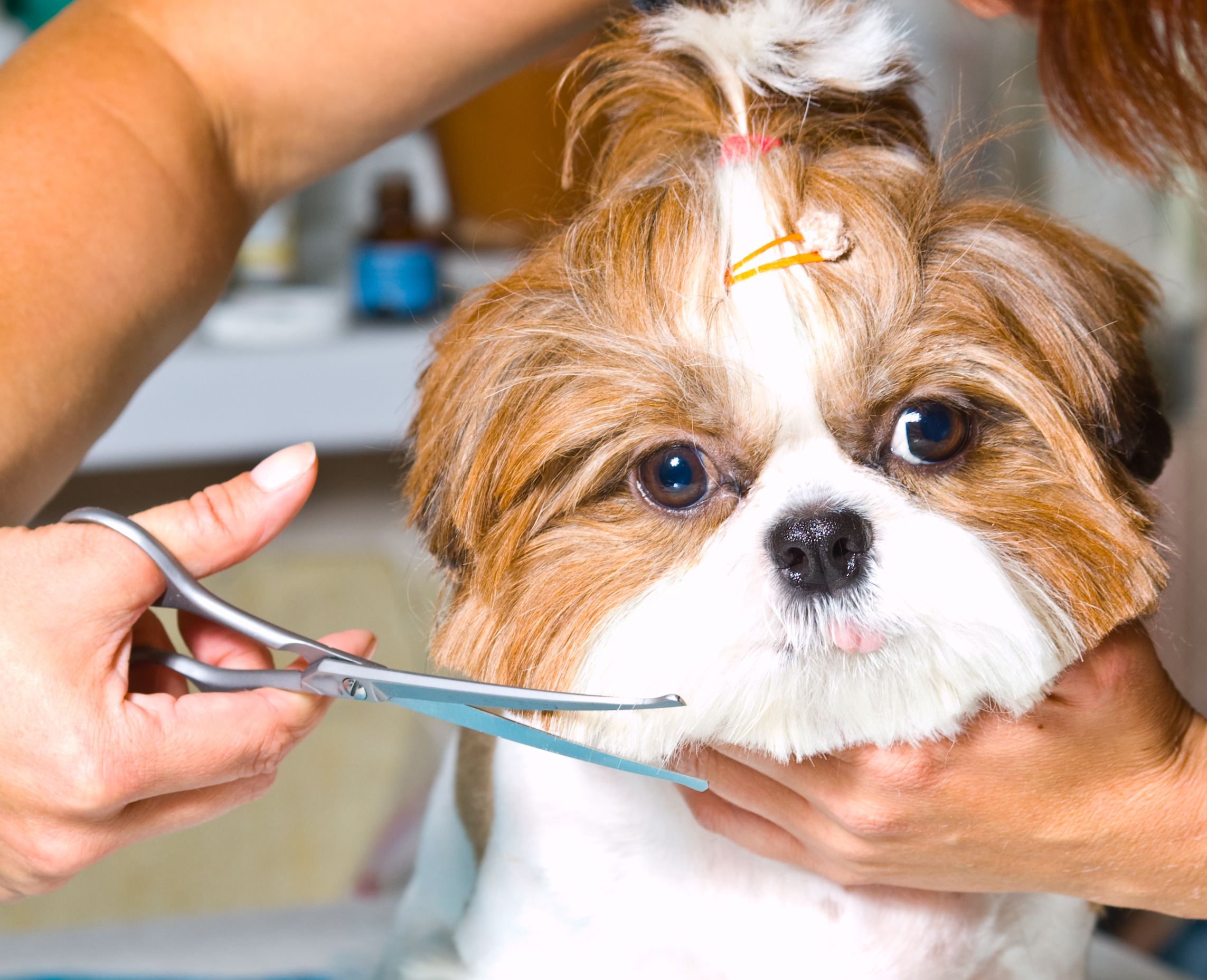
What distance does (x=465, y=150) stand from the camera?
138 inches

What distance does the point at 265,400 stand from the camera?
10.4 feet

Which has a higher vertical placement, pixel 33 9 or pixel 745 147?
pixel 745 147

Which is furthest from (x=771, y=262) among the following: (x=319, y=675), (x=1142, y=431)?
(x=319, y=675)

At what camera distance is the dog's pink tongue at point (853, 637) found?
3.01 feet

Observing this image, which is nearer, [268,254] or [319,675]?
[319,675]

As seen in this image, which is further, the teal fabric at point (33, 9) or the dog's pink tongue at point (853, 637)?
the teal fabric at point (33, 9)

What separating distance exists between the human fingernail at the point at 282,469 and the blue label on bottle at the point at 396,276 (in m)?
2.28

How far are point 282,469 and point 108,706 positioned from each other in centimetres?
23

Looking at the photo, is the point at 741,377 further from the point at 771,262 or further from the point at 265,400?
the point at 265,400

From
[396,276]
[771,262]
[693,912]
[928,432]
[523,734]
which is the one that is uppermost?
[771,262]

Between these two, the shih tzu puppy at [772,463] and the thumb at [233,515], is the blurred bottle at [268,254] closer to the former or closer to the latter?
the shih tzu puppy at [772,463]

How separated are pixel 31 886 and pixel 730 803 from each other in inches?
24.1

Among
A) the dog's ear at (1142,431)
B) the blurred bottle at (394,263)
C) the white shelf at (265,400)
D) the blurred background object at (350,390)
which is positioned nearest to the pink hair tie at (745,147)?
the dog's ear at (1142,431)

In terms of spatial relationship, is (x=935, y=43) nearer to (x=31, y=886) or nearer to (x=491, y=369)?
(x=491, y=369)
